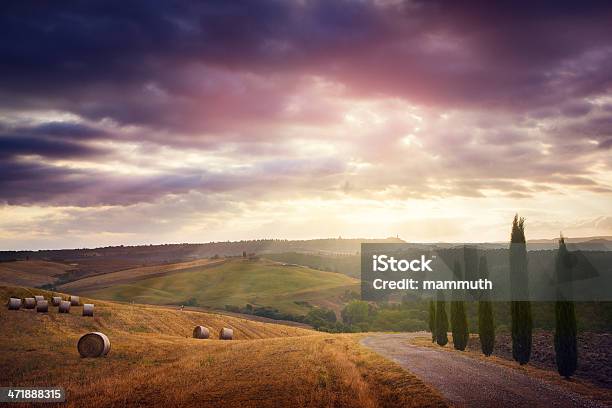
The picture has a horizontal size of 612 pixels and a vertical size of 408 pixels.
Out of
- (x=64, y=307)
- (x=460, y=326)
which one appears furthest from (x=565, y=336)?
(x=64, y=307)

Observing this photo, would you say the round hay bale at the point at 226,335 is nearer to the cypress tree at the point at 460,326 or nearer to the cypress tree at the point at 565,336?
the cypress tree at the point at 460,326

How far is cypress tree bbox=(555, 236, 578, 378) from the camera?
29594 mm

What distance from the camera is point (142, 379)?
82.9 feet

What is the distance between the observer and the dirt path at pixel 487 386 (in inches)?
808

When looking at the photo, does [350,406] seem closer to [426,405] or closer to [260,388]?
[426,405]

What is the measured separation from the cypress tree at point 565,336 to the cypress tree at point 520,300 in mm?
4004

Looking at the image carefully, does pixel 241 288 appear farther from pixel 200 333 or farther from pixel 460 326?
pixel 460 326

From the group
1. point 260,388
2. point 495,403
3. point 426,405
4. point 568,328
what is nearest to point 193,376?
point 260,388

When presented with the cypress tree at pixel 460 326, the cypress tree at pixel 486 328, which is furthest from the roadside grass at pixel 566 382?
the cypress tree at pixel 460 326

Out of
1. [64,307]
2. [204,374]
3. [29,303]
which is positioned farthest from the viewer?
[64,307]

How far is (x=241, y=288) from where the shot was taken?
5851 inches

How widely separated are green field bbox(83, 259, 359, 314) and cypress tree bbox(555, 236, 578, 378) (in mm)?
88480

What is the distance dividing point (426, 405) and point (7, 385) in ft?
60.9

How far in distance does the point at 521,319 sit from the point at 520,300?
1.43m
